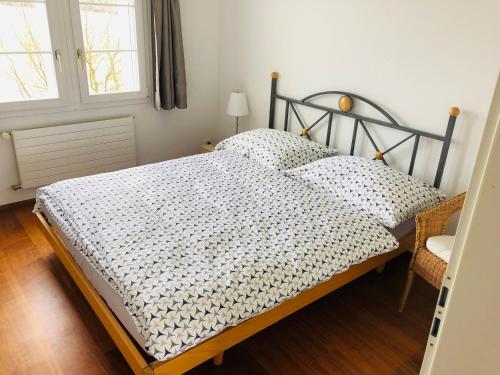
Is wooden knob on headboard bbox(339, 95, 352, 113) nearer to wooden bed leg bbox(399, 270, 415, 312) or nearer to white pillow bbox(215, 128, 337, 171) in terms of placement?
white pillow bbox(215, 128, 337, 171)

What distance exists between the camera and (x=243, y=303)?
1646 mm

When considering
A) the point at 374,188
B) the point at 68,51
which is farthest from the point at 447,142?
the point at 68,51

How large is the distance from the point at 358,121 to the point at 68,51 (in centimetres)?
226

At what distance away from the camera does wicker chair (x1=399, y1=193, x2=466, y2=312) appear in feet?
6.52

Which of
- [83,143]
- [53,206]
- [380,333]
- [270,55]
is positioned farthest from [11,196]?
[380,333]

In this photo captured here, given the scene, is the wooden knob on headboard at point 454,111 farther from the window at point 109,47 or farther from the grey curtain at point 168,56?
the window at point 109,47

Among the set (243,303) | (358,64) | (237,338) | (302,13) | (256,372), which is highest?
(302,13)

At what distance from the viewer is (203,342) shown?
5.22ft

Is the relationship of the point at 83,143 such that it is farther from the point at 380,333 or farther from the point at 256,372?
the point at 380,333

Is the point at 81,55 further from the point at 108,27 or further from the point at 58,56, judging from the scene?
the point at 108,27

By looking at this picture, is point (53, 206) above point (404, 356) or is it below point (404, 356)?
above

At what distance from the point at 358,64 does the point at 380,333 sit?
68.7 inches

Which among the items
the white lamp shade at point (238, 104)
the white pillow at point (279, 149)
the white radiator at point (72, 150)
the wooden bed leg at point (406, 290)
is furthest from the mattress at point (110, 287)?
the white lamp shade at point (238, 104)

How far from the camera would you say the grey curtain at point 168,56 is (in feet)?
11.0
